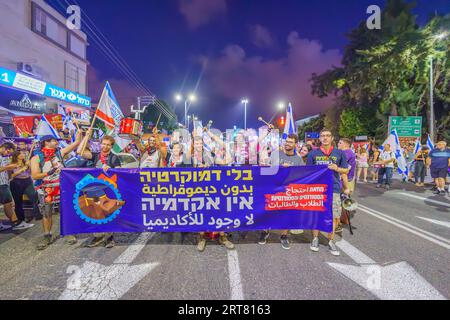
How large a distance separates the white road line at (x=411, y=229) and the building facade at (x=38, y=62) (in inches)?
652

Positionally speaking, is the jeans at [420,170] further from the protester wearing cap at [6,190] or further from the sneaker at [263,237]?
the protester wearing cap at [6,190]

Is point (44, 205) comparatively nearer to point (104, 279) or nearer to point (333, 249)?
point (104, 279)

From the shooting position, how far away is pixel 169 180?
164 inches

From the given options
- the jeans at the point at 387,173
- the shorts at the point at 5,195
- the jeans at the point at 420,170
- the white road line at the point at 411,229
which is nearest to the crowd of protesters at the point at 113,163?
the shorts at the point at 5,195

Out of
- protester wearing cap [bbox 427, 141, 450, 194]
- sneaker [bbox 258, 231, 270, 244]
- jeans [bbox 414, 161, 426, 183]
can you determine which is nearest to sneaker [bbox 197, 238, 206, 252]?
sneaker [bbox 258, 231, 270, 244]

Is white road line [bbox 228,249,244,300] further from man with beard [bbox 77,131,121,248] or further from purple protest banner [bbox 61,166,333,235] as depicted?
man with beard [bbox 77,131,121,248]

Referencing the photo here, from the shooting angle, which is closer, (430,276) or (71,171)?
(430,276)

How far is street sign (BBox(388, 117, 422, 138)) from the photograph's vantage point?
55.1 feet

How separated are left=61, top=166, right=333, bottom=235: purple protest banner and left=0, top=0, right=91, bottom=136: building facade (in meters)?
12.4

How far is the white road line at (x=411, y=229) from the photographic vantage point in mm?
4531

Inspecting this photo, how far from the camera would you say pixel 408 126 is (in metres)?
16.9
